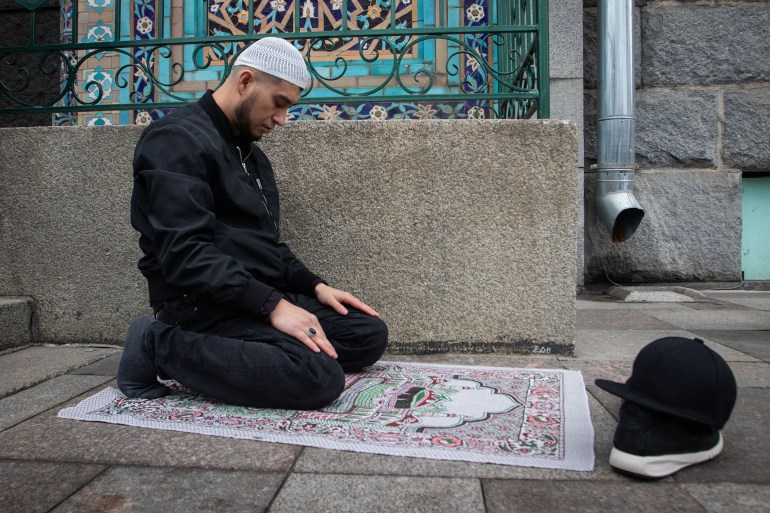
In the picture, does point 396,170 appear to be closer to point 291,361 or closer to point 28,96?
A: point 291,361

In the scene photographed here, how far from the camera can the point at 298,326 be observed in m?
1.79

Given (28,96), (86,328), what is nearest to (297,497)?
(86,328)

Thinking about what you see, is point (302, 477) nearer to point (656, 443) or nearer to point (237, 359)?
point (237, 359)

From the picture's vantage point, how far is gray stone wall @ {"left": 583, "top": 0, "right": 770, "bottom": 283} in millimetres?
4703

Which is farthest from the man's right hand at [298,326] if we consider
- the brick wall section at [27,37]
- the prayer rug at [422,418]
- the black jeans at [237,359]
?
the brick wall section at [27,37]

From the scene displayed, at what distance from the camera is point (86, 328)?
110 inches

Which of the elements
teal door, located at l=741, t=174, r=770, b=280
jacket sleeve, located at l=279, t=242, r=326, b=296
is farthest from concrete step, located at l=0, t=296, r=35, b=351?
teal door, located at l=741, t=174, r=770, b=280

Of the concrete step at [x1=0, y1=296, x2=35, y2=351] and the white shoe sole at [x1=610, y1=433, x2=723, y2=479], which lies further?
the concrete step at [x1=0, y1=296, x2=35, y2=351]

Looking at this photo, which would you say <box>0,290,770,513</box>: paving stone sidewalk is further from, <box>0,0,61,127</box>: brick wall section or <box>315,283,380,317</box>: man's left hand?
<box>0,0,61,127</box>: brick wall section

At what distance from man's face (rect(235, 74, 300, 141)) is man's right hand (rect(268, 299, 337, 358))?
651 mm

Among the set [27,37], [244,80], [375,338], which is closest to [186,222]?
[244,80]

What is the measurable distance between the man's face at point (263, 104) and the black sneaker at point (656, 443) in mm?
1434

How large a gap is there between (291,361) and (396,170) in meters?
1.12

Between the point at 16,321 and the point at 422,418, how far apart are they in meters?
2.07
